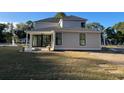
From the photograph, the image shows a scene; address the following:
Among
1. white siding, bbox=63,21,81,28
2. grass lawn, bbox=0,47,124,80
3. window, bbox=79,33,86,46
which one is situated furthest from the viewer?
white siding, bbox=63,21,81,28

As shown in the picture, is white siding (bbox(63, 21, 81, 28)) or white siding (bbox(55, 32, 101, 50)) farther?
white siding (bbox(63, 21, 81, 28))

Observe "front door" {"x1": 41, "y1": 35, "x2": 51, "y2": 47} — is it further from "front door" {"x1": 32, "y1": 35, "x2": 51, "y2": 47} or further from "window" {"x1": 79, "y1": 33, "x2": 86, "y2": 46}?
"window" {"x1": 79, "y1": 33, "x2": 86, "y2": 46}

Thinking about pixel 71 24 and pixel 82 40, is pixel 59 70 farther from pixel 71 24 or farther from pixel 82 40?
pixel 71 24

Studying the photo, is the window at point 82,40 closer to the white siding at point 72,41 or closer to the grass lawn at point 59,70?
the white siding at point 72,41

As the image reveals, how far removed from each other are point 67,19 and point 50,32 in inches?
185

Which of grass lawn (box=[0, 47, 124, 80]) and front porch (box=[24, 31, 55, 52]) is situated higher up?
front porch (box=[24, 31, 55, 52])

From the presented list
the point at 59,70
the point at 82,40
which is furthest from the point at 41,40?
the point at 59,70

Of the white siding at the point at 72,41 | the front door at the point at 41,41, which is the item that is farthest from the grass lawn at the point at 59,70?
the front door at the point at 41,41

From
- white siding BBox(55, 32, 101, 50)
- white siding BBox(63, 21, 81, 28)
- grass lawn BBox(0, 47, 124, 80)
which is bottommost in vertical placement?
grass lawn BBox(0, 47, 124, 80)

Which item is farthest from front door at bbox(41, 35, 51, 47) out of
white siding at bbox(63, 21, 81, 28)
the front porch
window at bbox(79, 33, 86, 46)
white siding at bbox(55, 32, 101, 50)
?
window at bbox(79, 33, 86, 46)
